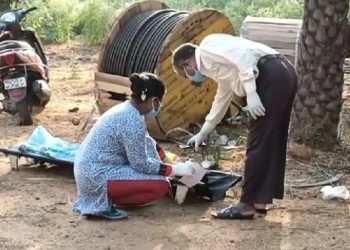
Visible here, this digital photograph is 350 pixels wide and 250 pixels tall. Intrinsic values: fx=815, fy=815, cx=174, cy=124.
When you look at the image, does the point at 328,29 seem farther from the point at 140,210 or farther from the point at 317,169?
the point at 140,210

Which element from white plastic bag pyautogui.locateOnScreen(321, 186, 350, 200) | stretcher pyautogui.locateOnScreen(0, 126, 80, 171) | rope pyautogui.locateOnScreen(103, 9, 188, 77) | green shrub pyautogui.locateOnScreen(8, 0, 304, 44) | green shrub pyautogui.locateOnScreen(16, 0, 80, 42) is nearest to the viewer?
white plastic bag pyautogui.locateOnScreen(321, 186, 350, 200)

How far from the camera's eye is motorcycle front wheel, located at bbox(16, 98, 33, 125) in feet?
28.9

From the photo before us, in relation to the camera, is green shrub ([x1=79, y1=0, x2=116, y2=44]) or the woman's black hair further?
green shrub ([x1=79, y1=0, x2=116, y2=44])

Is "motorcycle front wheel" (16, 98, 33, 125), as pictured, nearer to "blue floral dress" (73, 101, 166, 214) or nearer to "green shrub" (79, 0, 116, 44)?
"blue floral dress" (73, 101, 166, 214)

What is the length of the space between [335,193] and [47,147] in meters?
2.51

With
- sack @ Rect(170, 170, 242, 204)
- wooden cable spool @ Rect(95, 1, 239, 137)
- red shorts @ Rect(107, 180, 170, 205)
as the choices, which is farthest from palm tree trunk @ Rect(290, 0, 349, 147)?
red shorts @ Rect(107, 180, 170, 205)

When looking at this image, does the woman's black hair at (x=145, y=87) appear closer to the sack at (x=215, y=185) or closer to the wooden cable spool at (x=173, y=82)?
the sack at (x=215, y=185)

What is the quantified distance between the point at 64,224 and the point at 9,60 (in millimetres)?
3349

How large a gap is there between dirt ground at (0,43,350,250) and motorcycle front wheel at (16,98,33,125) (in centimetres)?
123

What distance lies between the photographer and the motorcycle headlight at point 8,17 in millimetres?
9631

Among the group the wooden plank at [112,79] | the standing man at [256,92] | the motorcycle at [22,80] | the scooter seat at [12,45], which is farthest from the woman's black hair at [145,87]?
the scooter seat at [12,45]

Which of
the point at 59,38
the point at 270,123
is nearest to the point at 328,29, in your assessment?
the point at 270,123

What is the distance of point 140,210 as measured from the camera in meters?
6.15

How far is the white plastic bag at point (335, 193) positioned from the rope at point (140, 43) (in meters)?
2.38
